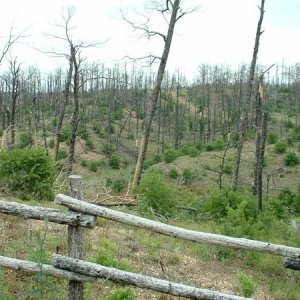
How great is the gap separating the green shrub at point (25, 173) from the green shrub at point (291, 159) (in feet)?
66.7

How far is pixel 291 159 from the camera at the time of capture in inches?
1110

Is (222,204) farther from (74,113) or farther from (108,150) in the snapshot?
(108,150)

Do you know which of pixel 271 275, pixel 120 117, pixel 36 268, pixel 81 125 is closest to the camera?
pixel 36 268

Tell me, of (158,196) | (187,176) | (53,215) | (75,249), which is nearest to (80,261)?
(75,249)

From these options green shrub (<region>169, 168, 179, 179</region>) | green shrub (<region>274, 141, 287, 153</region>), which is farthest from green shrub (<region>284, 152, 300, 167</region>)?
green shrub (<region>169, 168, 179, 179</region>)

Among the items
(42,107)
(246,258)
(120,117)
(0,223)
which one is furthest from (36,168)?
(42,107)

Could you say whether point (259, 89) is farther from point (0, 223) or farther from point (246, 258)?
point (0, 223)

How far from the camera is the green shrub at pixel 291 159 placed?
2820 centimetres

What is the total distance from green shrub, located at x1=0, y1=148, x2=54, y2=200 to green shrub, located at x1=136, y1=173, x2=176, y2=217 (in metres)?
2.30

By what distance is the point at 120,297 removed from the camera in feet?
14.8

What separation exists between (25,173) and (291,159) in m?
20.8

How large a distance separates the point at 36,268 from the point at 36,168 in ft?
22.2

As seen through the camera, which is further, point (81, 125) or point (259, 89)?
point (81, 125)

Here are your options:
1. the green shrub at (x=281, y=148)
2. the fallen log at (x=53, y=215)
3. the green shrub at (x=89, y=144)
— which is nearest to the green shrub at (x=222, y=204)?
the fallen log at (x=53, y=215)
